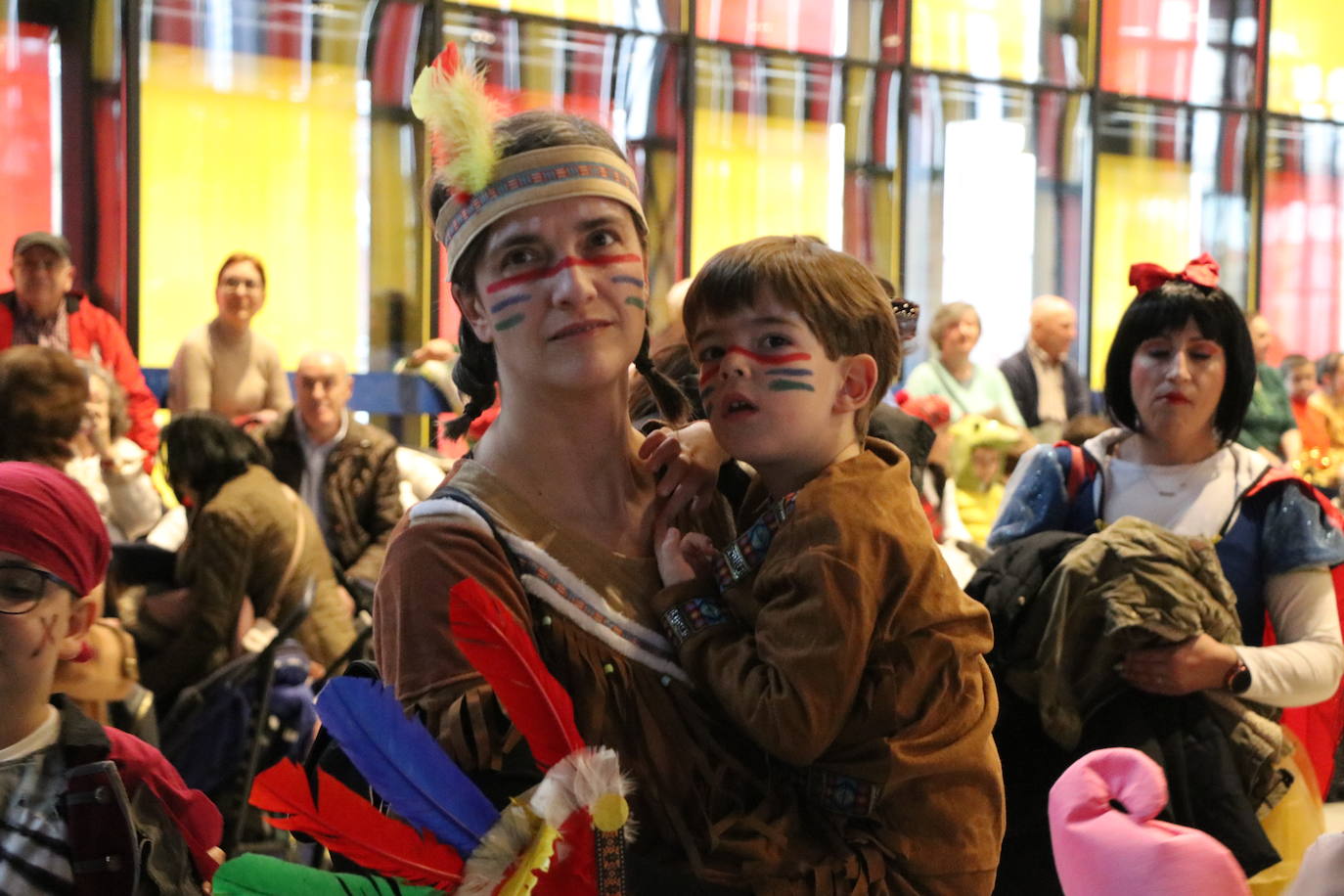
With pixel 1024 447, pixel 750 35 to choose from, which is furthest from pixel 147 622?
pixel 750 35

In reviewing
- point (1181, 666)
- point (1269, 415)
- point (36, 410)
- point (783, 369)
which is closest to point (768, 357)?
point (783, 369)

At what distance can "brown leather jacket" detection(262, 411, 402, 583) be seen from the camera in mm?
5148

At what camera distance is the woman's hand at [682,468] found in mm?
1658

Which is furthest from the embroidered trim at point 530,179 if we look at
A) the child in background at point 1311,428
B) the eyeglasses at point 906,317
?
the child in background at point 1311,428

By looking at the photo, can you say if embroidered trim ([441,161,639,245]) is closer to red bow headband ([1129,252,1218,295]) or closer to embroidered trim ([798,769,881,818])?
embroidered trim ([798,769,881,818])

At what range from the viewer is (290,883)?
138 cm

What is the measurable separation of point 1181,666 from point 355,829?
1608 millimetres

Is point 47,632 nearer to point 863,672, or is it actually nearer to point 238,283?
point 863,672

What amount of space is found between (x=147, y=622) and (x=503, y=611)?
2.87 m

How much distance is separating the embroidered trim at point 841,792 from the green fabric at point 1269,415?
673 centimetres

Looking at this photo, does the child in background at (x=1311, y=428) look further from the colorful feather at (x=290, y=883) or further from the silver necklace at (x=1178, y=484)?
the colorful feather at (x=290, y=883)

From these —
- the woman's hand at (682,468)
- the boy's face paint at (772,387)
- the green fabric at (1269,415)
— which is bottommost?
the green fabric at (1269,415)

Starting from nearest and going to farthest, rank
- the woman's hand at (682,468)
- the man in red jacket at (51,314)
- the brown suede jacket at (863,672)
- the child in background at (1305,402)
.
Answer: the brown suede jacket at (863,672), the woman's hand at (682,468), the man in red jacket at (51,314), the child in background at (1305,402)

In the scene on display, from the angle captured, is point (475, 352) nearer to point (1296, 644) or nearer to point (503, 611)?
point (503, 611)
